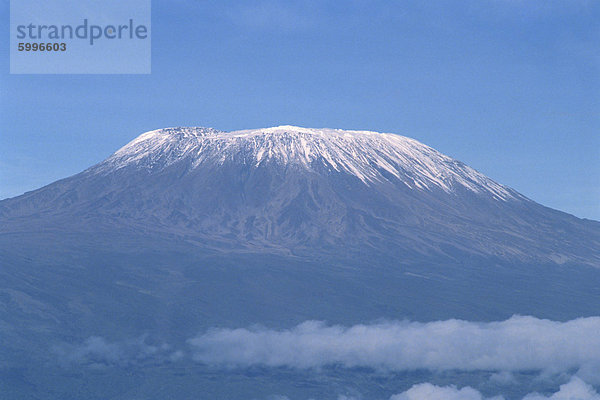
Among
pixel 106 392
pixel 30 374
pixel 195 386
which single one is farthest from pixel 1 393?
pixel 195 386

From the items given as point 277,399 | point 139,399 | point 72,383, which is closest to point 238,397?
point 277,399

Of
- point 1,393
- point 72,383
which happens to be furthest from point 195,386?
point 1,393

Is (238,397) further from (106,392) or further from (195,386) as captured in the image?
(106,392)

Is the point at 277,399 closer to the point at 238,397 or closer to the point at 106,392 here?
the point at 238,397

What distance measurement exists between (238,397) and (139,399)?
20.8 m

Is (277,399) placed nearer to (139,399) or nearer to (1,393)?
(139,399)

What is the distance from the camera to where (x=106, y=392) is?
197 metres

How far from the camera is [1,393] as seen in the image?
193125 mm

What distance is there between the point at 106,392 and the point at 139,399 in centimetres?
980

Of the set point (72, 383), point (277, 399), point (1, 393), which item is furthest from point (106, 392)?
point (277, 399)

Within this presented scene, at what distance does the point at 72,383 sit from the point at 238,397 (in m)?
35.1

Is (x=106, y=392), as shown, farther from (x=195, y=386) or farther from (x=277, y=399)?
(x=277, y=399)

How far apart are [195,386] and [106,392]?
18392mm

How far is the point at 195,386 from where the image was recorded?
19962 cm
